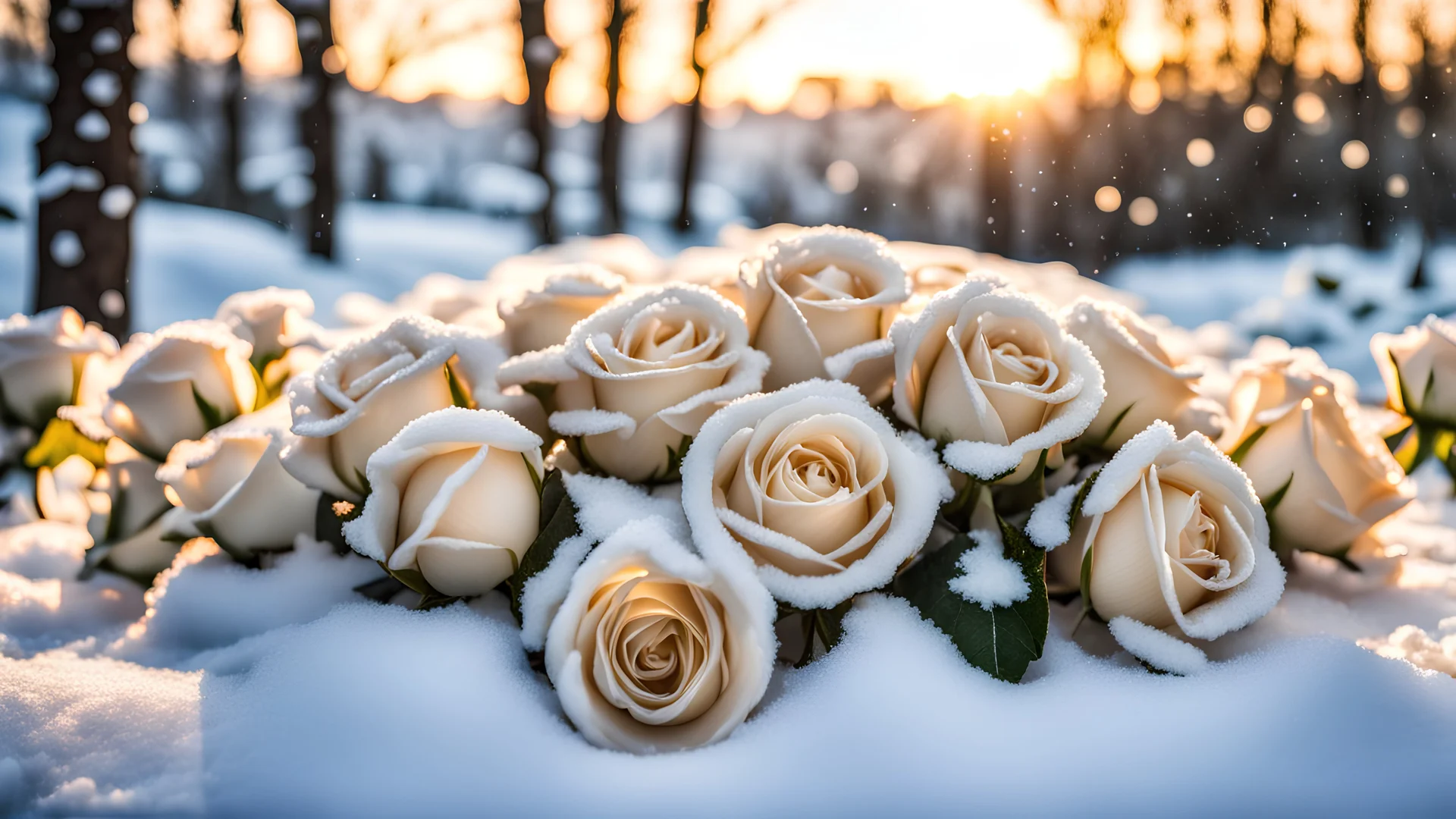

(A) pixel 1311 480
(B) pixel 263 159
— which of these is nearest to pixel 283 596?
(A) pixel 1311 480

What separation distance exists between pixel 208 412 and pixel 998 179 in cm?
879

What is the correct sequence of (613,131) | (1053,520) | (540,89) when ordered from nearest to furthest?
(1053,520) < (540,89) < (613,131)

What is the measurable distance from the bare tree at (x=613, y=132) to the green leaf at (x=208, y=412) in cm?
679

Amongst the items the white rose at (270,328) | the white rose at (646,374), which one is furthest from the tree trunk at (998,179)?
the white rose at (646,374)

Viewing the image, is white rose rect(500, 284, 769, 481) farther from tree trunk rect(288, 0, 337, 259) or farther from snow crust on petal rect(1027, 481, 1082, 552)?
tree trunk rect(288, 0, 337, 259)

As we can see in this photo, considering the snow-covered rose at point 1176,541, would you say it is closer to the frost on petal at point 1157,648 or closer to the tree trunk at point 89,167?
the frost on petal at point 1157,648

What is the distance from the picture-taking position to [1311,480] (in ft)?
2.48

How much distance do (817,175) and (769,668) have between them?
14.0m

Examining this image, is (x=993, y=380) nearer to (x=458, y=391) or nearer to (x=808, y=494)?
(x=808, y=494)

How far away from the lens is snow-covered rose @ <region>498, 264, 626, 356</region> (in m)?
0.80

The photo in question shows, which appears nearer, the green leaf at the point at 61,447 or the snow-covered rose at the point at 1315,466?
the snow-covered rose at the point at 1315,466

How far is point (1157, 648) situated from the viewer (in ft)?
2.14

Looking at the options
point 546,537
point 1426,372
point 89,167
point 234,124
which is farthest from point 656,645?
point 234,124

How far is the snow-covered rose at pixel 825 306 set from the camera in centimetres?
74
